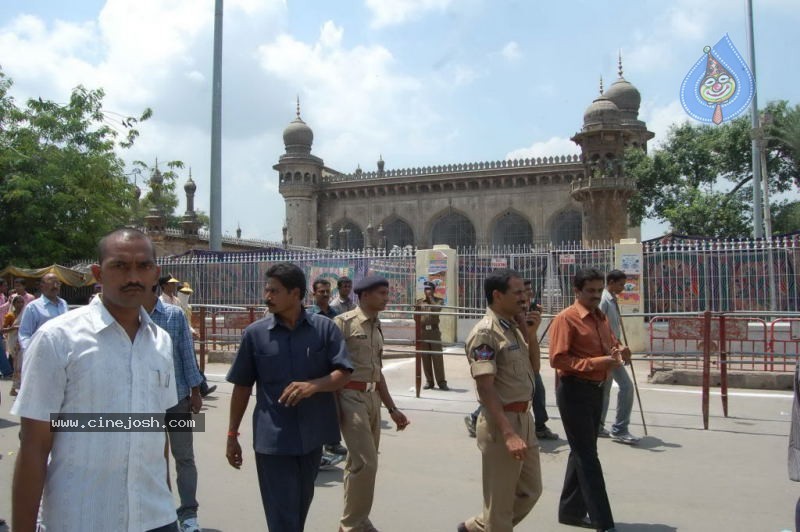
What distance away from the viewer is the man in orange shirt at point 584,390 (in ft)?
11.7

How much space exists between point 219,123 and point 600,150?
1488 cm

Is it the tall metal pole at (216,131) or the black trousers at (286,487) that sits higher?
the tall metal pole at (216,131)

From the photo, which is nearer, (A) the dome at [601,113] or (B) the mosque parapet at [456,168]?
(A) the dome at [601,113]

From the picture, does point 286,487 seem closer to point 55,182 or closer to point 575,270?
point 575,270

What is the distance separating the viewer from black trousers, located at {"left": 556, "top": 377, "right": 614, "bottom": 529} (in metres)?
3.55

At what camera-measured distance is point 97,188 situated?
Answer: 17.9 m

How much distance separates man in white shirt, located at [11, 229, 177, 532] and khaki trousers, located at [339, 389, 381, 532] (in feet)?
4.70

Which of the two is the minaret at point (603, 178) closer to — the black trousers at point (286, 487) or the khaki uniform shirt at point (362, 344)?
the khaki uniform shirt at point (362, 344)

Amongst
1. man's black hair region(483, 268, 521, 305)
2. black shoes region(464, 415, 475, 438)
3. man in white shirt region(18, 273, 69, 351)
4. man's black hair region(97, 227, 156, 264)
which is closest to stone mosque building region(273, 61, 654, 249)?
man in white shirt region(18, 273, 69, 351)

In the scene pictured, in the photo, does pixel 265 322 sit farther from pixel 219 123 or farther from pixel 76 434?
pixel 219 123

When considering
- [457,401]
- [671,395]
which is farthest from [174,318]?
[671,395]

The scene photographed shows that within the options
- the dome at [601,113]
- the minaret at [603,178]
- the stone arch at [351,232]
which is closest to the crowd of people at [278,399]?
the minaret at [603,178]

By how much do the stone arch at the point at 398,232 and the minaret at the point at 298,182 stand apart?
172 inches

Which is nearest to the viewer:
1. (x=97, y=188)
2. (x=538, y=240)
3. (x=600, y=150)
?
(x=97, y=188)
